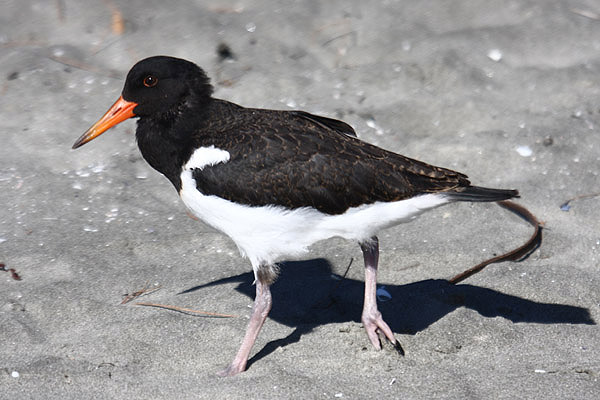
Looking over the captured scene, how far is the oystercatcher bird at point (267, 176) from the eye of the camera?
14.4ft

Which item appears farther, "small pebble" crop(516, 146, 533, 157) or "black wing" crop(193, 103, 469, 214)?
"small pebble" crop(516, 146, 533, 157)

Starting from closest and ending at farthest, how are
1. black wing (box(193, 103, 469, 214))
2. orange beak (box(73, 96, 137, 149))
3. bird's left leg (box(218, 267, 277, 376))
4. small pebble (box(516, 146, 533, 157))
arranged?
black wing (box(193, 103, 469, 214)) → bird's left leg (box(218, 267, 277, 376)) → orange beak (box(73, 96, 137, 149)) → small pebble (box(516, 146, 533, 157))

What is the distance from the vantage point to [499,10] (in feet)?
28.5

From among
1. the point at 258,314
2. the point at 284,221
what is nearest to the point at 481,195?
the point at 284,221

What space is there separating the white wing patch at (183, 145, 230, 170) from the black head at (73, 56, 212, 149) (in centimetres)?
38

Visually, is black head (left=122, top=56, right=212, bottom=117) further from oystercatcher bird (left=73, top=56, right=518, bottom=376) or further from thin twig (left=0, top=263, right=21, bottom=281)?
thin twig (left=0, top=263, right=21, bottom=281)

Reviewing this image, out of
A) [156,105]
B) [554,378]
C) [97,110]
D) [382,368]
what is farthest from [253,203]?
[97,110]

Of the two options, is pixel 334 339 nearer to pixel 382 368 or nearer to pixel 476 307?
pixel 382 368

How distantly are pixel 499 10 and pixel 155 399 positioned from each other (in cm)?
642

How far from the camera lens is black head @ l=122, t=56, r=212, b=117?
4727mm

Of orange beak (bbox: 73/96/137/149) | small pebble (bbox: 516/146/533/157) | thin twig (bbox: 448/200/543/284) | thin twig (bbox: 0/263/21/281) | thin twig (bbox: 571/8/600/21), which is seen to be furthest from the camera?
thin twig (bbox: 571/8/600/21)

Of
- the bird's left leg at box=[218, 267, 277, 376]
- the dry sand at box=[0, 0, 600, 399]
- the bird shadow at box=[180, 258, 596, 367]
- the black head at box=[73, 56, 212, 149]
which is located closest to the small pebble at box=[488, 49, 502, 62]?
the dry sand at box=[0, 0, 600, 399]

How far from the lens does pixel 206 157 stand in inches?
174

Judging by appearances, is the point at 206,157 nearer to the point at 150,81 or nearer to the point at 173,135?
the point at 173,135
